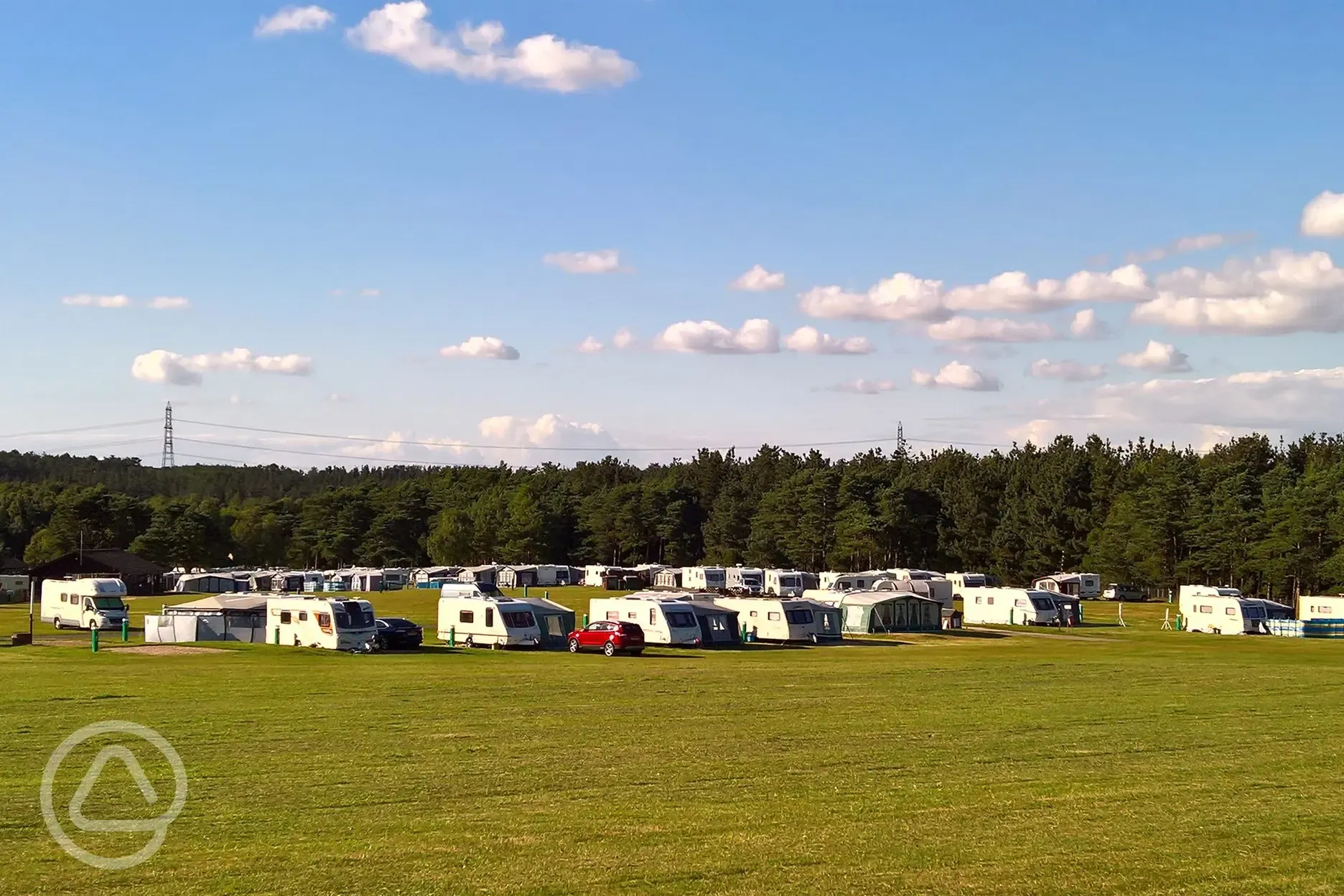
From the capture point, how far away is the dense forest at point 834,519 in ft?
342

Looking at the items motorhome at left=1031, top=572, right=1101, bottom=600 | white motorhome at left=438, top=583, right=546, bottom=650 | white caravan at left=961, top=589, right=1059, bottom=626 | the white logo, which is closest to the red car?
white motorhome at left=438, top=583, right=546, bottom=650

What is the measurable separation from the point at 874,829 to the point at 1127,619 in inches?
2894

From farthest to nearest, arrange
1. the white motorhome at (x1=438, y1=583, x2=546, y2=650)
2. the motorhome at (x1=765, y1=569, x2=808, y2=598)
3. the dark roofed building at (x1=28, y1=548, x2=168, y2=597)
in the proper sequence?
the motorhome at (x1=765, y1=569, x2=808, y2=598) → the dark roofed building at (x1=28, y1=548, x2=168, y2=597) → the white motorhome at (x1=438, y1=583, x2=546, y2=650)

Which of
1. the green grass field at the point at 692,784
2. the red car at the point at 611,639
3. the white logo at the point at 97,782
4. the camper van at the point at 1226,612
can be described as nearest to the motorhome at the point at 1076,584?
the camper van at the point at 1226,612

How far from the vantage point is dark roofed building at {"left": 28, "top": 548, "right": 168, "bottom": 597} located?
89438 millimetres

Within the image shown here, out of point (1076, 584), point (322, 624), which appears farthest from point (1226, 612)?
point (322, 624)

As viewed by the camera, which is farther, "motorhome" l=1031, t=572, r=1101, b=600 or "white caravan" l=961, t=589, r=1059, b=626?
"motorhome" l=1031, t=572, r=1101, b=600

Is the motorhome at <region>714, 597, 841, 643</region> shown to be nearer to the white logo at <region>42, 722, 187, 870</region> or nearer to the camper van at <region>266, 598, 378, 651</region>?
the camper van at <region>266, 598, 378, 651</region>

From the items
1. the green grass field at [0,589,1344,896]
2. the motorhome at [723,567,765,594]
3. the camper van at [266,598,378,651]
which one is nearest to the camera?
the green grass field at [0,589,1344,896]

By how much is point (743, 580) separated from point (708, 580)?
8.52ft

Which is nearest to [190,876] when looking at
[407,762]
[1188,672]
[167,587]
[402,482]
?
[407,762]

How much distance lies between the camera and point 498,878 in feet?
43.0

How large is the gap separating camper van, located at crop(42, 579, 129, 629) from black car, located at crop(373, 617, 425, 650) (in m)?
20.2

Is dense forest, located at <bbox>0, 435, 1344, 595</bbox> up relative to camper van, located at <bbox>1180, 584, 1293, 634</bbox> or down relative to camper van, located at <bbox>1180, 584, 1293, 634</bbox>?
up
